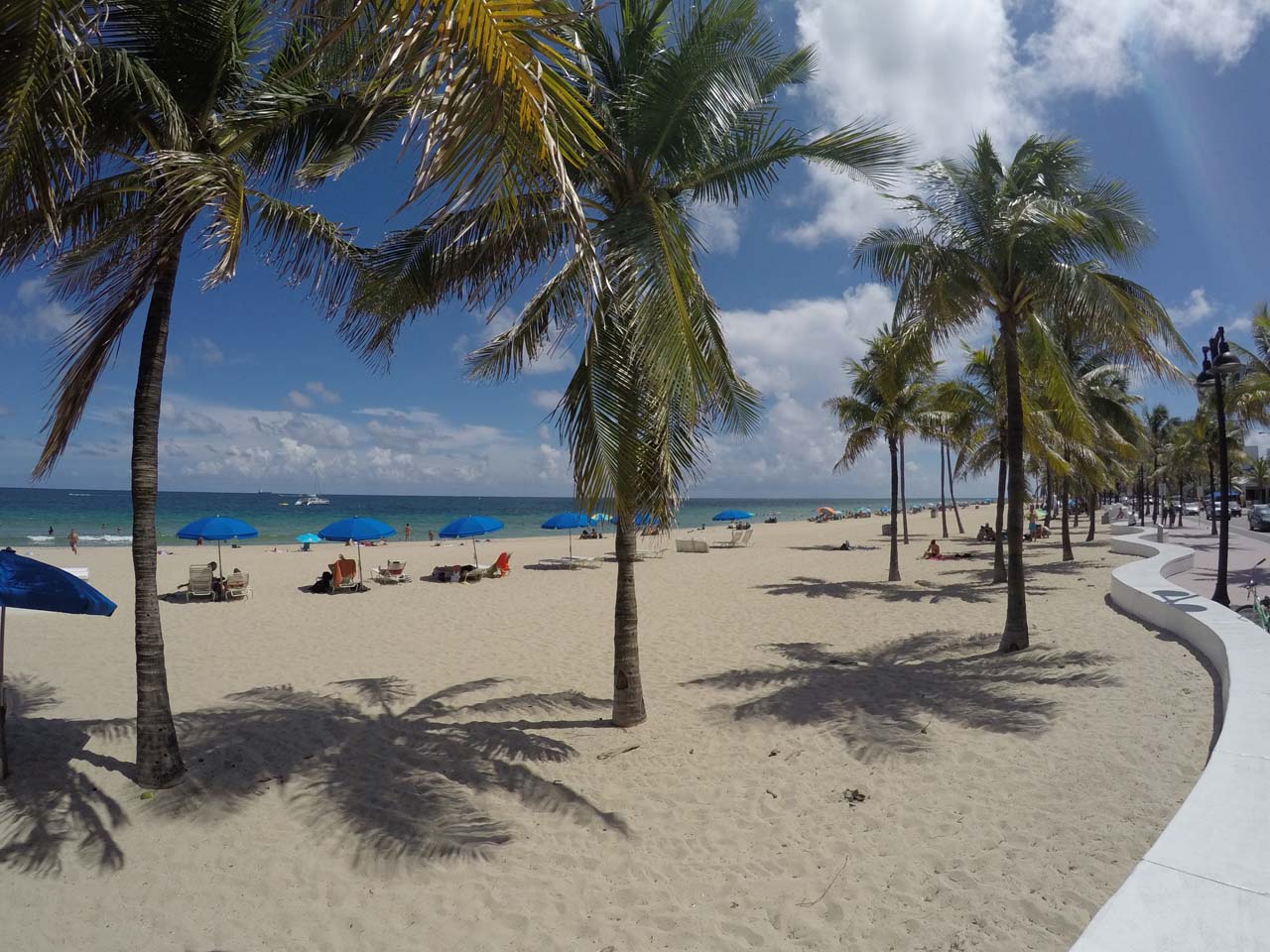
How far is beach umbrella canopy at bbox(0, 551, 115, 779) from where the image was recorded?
4699 mm

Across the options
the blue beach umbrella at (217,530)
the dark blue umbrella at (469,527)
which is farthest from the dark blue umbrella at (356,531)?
the blue beach umbrella at (217,530)

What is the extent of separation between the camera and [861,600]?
13070 millimetres

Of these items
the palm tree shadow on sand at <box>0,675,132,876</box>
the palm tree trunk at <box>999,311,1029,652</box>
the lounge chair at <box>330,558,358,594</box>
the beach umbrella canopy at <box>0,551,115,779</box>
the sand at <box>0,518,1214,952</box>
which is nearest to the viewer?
the sand at <box>0,518,1214,952</box>

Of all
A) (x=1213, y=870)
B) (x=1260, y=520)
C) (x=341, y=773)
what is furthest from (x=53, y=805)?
(x=1260, y=520)

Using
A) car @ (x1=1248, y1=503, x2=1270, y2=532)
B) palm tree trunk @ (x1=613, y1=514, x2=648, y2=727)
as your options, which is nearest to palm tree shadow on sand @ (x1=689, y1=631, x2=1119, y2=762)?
palm tree trunk @ (x1=613, y1=514, x2=648, y2=727)

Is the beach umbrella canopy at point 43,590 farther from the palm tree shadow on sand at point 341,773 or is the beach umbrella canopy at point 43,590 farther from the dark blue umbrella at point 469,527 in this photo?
the dark blue umbrella at point 469,527

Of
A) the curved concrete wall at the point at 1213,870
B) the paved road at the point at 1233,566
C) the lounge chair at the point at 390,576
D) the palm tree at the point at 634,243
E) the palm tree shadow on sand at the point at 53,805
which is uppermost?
the palm tree at the point at 634,243

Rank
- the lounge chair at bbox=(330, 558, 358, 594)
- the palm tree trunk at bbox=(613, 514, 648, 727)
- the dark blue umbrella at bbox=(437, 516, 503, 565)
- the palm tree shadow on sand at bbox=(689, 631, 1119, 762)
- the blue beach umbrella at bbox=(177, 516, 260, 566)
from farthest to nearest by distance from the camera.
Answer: the dark blue umbrella at bbox=(437, 516, 503, 565), the blue beach umbrella at bbox=(177, 516, 260, 566), the lounge chair at bbox=(330, 558, 358, 594), the palm tree trunk at bbox=(613, 514, 648, 727), the palm tree shadow on sand at bbox=(689, 631, 1119, 762)

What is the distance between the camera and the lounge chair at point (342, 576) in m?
16.1

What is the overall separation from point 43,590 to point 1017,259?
10.0 meters

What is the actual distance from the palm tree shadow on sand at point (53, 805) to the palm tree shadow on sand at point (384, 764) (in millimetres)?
408

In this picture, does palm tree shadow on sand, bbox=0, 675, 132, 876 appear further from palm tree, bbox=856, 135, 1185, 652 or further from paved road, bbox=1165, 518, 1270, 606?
paved road, bbox=1165, 518, 1270, 606

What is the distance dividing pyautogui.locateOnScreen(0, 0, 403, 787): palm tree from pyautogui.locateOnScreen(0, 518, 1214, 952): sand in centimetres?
111

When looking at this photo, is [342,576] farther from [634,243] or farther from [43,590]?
[634,243]
